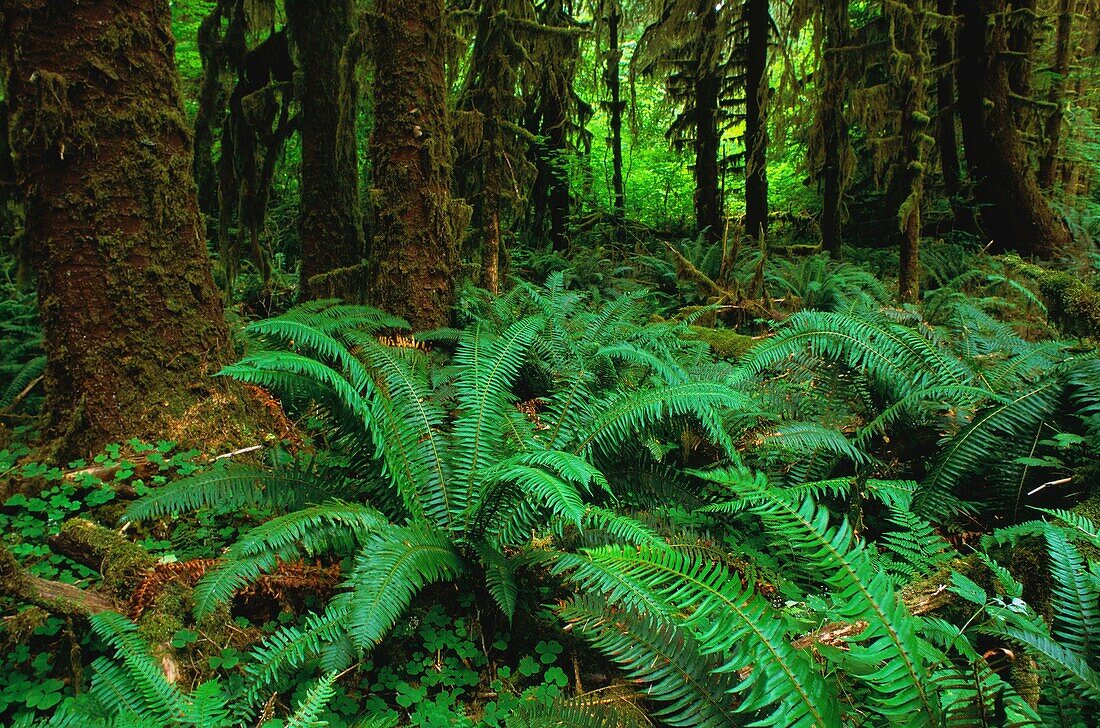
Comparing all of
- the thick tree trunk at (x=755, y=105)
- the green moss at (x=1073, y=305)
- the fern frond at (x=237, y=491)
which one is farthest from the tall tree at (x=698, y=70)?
the fern frond at (x=237, y=491)

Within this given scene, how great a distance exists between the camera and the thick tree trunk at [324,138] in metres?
6.05

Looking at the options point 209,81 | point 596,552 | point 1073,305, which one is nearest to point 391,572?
point 596,552

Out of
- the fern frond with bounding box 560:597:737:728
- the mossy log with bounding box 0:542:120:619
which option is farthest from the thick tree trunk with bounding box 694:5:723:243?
the mossy log with bounding box 0:542:120:619

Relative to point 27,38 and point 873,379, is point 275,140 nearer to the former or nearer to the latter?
Result: point 27,38

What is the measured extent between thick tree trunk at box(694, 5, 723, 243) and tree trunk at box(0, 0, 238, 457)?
8.25 m

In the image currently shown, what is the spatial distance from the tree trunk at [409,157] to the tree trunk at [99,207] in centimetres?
155

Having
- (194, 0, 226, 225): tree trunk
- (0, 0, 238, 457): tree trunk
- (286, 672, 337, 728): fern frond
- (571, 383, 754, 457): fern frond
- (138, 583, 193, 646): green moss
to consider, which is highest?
(194, 0, 226, 225): tree trunk

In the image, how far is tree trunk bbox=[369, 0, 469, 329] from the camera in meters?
4.31

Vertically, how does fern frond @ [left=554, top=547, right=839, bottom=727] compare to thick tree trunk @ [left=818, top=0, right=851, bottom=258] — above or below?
below

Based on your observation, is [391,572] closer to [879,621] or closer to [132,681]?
[132,681]

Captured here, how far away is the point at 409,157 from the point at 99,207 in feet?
6.63

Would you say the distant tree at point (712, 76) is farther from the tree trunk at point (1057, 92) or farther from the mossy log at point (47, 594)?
the mossy log at point (47, 594)

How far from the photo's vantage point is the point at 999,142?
8.68 meters

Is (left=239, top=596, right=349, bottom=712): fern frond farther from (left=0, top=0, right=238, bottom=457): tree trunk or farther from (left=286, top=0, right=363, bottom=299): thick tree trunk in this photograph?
(left=286, top=0, right=363, bottom=299): thick tree trunk
